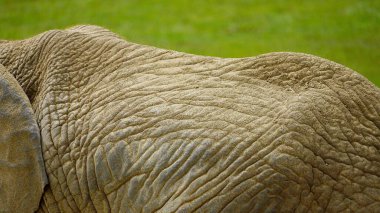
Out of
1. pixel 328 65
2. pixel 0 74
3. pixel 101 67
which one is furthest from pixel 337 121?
pixel 0 74

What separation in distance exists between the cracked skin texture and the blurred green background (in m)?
6.83

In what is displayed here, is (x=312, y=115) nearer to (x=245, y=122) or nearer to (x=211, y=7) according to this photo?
(x=245, y=122)

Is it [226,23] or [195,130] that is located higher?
[195,130]

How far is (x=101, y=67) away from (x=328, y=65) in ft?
4.65

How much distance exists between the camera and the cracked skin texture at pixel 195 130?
13.0ft

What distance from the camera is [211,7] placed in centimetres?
1500

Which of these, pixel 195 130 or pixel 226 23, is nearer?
pixel 195 130

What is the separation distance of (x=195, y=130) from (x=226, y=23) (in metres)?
9.85

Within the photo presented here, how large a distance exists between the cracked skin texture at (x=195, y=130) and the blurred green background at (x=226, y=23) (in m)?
6.83

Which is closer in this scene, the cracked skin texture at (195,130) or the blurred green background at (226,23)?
the cracked skin texture at (195,130)

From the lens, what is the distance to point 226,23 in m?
14.0

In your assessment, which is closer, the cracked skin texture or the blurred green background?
the cracked skin texture

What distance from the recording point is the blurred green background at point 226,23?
1247 centimetres

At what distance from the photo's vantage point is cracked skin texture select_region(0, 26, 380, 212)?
3.96m
